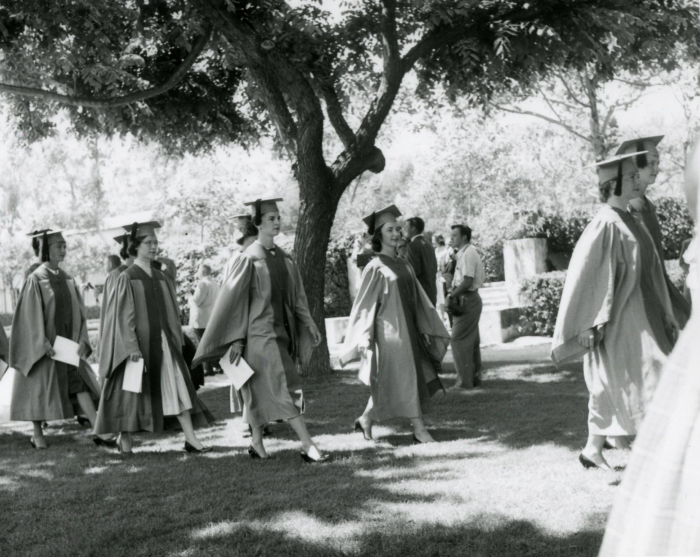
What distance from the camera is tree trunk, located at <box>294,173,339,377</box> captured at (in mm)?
11117

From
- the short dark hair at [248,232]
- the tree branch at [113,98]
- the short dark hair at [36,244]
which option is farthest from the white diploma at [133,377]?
the tree branch at [113,98]

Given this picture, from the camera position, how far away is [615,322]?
18.9 ft

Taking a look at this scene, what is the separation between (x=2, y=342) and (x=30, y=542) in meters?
4.31

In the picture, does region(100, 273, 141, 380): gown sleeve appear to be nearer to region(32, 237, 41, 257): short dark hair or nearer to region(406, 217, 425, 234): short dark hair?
region(32, 237, 41, 257): short dark hair

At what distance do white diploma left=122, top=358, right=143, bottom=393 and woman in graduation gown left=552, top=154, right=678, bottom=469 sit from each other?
3.50 metres

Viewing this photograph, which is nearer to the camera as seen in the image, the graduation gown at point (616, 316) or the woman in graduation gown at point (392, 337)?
the graduation gown at point (616, 316)

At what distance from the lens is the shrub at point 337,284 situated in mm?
19234

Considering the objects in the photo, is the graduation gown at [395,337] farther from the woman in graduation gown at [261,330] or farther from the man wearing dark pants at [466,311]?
the man wearing dark pants at [466,311]

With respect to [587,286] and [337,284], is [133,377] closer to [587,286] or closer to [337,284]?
[587,286]

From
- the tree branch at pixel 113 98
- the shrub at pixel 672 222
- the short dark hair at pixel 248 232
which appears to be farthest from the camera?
the shrub at pixel 672 222

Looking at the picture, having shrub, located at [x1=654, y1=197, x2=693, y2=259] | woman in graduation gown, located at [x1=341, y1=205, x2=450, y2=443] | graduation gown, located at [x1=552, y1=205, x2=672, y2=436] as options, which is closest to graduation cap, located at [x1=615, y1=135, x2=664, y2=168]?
graduation gown, located at [x1=552, y1=205, x2=672, y2=436]

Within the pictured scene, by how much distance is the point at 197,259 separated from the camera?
2105 cm

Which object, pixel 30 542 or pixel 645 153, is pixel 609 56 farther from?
pixel 30 542

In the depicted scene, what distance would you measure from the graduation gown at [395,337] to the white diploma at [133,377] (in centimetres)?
175
